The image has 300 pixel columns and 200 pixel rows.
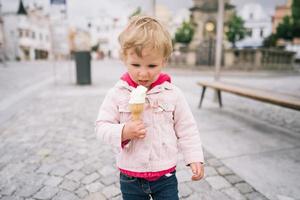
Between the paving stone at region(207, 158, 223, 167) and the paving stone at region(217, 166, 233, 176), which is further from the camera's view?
the paving stone at region(207, 158, 223, 167)

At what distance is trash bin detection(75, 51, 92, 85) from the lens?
9.94m

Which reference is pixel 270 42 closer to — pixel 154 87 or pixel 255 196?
pixel 255 196

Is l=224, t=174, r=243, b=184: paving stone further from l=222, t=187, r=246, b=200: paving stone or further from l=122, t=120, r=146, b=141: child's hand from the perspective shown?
l=122, t=120, r=146, b=141: child's hand

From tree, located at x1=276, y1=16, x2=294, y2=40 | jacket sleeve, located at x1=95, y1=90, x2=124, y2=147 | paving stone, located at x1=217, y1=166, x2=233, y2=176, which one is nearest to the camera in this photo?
jacket sleeve, located at x1=95, y1=90, x2=124, y2=147

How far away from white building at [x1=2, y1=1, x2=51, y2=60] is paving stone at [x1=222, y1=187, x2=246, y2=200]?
44673 millimetres

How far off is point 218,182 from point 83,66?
27.2ft

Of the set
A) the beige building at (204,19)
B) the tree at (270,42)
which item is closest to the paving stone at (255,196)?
the beige building at (204,19)

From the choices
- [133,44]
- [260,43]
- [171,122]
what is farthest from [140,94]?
[260,43]

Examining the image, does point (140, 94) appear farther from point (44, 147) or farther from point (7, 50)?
point (7, 50)

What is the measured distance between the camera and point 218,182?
2629 mm

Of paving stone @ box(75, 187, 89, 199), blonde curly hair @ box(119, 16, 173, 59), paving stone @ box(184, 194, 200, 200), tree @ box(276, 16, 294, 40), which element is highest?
tree @ box(276, 16, 294, 40)

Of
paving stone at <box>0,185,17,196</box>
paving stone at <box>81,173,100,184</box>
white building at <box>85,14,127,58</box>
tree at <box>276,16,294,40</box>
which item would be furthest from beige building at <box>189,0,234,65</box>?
white building at <box>85,14,127,58</box>

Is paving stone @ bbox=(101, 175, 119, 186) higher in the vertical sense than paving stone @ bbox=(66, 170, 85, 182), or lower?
lower

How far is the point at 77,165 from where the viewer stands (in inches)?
119
